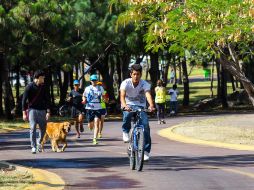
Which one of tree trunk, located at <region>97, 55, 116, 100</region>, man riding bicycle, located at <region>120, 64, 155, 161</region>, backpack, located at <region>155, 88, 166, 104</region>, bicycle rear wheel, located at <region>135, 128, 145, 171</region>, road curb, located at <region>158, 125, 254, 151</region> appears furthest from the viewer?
tree trunk, located at <region>97, 55, 116, 100</region>

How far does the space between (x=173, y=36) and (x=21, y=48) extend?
15.8m

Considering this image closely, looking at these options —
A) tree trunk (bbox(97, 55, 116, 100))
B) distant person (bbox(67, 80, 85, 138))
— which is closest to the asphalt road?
distant person (bbox(67, 80, 85, 138))

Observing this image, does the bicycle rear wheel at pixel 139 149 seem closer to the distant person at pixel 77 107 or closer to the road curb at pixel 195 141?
the road curb at pixel 195 141

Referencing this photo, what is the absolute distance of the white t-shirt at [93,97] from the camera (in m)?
20.0

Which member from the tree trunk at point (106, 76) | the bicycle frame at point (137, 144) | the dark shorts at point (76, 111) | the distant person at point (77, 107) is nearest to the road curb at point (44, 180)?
the bicycle frame at point (137, 144)

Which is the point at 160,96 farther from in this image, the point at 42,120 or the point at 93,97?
the point at 42,120

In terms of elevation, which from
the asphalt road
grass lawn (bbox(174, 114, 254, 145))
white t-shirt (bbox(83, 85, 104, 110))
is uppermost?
white t-shirt (bbox(83, 85, 104, 110))

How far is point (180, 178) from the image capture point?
12.1 meters

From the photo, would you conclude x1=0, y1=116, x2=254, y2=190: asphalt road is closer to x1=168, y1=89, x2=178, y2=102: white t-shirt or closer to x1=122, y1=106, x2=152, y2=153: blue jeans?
x1=122, y1=106, x2=152, y2=153: blue jeans

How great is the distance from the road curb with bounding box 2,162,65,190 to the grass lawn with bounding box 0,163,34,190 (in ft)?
0.35

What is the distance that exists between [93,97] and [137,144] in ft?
23.3

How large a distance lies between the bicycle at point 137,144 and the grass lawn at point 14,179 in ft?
6.31

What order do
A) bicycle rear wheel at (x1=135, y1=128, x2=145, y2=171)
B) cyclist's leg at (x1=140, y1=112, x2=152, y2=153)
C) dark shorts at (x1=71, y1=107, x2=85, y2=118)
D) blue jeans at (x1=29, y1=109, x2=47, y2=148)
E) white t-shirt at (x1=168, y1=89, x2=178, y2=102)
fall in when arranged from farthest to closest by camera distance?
white t-shirt at (x1=168, y1=89, x2=178, y2=102), dark shorts at (x1=71, y1=107, x2=85, y2=118), blue jeans at (x1=29, y1=109, x2=47, y2=148), cyclist's leg at (x1=140, y1=112, x2=152, y2=153), bicycle rear wheel at (x1=135, y1=128, x2=145, y2=171)

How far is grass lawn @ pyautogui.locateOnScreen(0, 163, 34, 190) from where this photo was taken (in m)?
10.8
